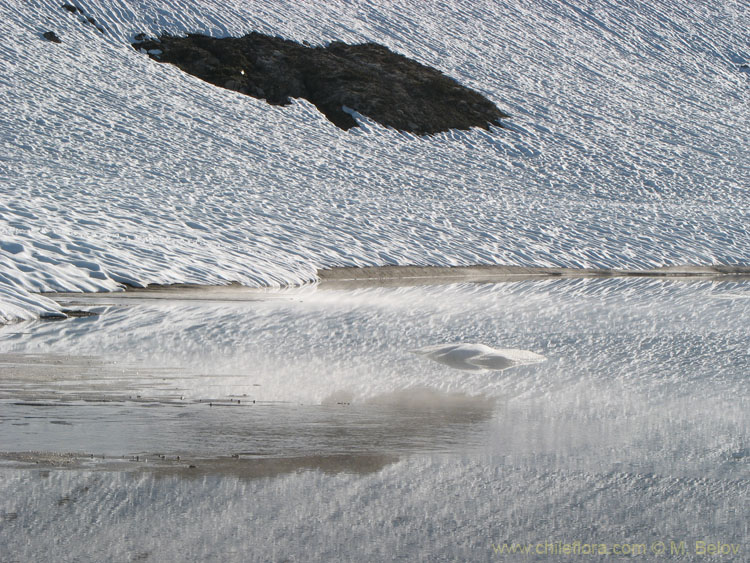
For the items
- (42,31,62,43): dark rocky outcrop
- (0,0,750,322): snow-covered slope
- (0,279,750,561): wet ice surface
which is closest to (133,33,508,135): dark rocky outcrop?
(0,0,750,322): snow-covered slope

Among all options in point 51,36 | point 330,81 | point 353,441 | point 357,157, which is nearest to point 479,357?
point 353,441

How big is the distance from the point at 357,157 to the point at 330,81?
20.9 ft

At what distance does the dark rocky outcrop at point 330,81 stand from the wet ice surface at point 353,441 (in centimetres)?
2588

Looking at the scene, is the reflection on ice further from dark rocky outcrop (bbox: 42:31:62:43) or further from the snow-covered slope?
dark rocky outcrop (bbox: 42:31:62:43)

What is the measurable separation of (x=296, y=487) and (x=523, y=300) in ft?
38.0

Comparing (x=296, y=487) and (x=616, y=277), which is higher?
(x=296, y=487)

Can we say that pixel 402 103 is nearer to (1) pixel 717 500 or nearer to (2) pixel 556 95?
(2) pixel 556 95

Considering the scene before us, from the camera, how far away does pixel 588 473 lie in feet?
15.5

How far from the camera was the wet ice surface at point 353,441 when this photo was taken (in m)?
3.74

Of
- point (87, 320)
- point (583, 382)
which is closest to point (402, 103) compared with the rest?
point (87, 320)

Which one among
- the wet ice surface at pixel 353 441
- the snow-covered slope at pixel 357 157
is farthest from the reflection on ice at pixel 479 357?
the snow-covered slope at pixel 357 157

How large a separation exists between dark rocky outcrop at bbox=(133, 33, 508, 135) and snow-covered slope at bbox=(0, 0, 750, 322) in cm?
91

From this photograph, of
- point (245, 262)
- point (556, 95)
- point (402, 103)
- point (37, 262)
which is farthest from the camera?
point (556, 95)

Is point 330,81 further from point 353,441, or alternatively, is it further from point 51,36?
point 353,441
